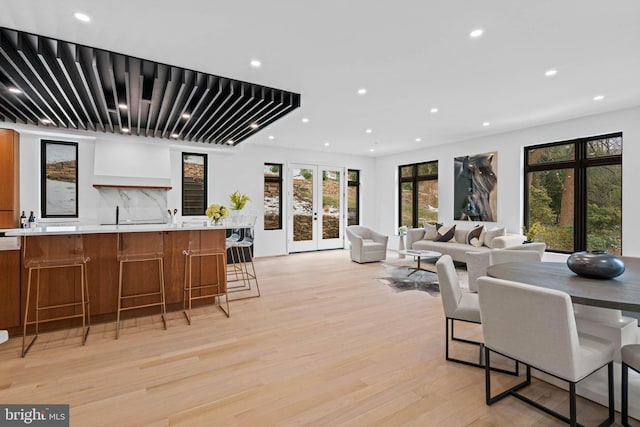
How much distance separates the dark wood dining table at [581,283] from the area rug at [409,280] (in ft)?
7.11

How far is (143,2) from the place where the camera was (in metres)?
2.31

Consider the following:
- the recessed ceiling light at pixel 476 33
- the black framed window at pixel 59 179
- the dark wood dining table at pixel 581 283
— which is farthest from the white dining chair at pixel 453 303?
the black framed window at pixel 59 179

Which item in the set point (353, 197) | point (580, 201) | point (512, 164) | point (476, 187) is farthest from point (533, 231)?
point (353, 197)

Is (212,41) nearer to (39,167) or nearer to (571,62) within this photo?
(571,62)

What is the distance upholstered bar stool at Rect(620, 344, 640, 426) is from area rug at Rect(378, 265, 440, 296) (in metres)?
2.75

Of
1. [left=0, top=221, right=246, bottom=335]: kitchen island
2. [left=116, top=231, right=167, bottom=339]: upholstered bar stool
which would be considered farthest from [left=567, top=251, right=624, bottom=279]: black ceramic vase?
[left=116, top=231, right=167, bottom=339]: upholstered bar stool

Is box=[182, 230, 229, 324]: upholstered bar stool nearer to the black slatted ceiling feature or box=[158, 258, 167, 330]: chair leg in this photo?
box=[158, 258, 167, 330]: chair leg

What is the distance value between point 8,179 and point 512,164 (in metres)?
9.26

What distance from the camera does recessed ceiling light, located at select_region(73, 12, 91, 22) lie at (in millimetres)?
2438

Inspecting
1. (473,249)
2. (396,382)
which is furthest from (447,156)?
(396,382)

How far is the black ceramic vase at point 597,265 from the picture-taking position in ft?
6.82

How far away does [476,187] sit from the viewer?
22.2 ft

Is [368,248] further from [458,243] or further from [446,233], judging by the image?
[458,243]

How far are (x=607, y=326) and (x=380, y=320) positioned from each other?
1934 millimetres
